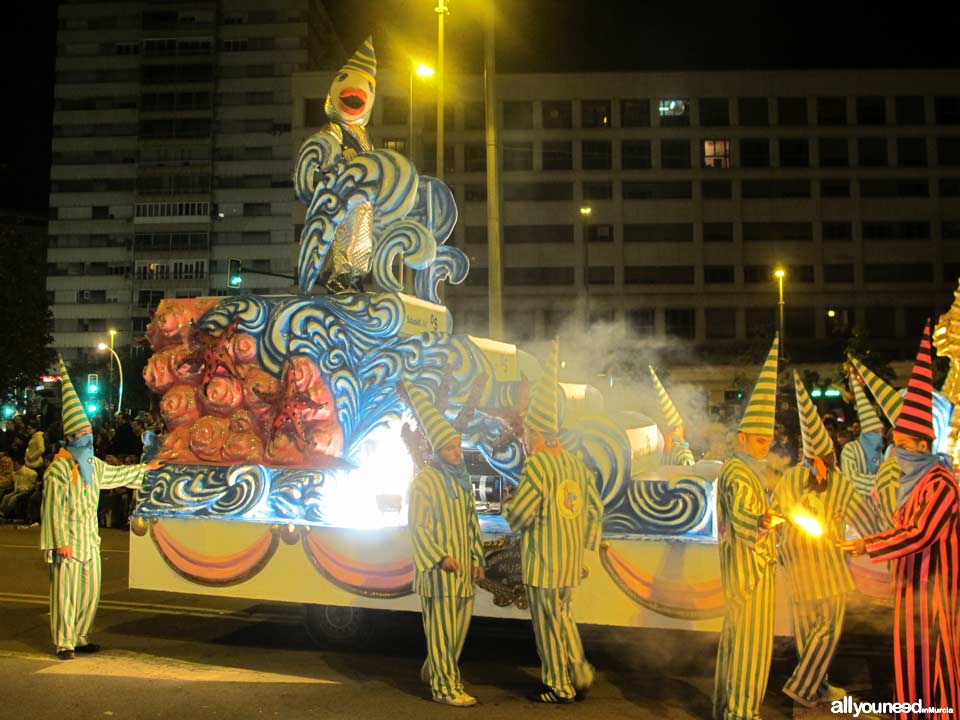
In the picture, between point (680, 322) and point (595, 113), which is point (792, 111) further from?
point (680, 322)

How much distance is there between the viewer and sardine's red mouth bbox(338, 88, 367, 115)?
347 inches

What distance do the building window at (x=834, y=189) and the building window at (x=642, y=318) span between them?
34.3 ft

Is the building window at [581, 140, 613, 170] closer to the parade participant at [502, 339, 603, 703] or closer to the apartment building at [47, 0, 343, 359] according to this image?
the apartment building at [47, 0, 343, 359]

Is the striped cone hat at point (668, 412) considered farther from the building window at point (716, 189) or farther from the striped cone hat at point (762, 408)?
the building window at point (716, 189)

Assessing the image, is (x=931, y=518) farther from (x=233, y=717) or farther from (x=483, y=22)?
(x=483, y=22)

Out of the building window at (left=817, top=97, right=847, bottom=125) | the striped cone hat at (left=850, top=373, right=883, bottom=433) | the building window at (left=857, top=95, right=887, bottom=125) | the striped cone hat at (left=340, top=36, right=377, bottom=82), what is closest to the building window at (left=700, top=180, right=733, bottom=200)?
the building window at (left=817, top=97, right=847, bottom=125)

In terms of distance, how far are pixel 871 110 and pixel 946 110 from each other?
366 centimetres

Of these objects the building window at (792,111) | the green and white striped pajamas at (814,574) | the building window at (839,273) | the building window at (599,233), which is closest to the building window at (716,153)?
the building window at (792,111)

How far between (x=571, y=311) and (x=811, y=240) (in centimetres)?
1240

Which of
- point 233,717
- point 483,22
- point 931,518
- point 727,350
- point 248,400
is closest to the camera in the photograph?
point 931,518

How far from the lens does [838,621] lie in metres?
6.12

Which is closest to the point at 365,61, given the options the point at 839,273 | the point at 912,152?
the point at 839,273

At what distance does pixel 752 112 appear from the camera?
48.8 m

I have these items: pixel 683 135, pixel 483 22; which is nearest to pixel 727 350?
pixel 683 135
